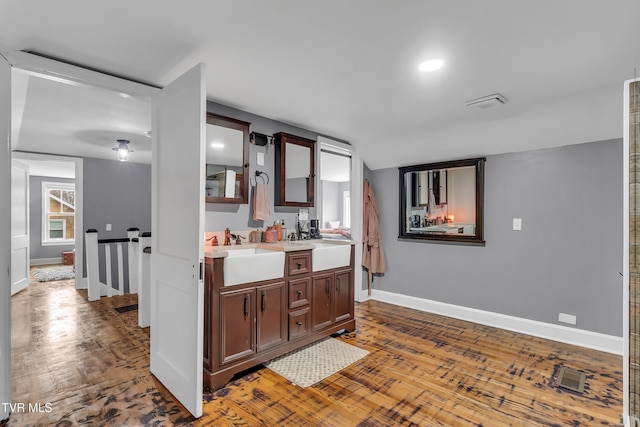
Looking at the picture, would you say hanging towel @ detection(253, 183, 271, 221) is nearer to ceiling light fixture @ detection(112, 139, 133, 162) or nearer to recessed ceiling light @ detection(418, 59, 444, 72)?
recessed ceiling light @ detection(418, 59, 444, 72)

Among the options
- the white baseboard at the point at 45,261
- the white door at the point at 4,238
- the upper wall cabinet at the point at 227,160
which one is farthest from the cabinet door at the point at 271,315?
the white baseboard at the point at 45,261

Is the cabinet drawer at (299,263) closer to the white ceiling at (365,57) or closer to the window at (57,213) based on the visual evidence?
the white ceiling at (365,57)

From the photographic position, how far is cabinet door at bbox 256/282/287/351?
2441 mm

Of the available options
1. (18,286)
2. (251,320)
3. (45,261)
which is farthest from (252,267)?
(45,261)

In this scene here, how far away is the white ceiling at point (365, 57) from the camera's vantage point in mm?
1540

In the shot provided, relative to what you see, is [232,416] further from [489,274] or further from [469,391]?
[489,274]

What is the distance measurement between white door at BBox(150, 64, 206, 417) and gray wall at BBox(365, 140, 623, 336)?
3019mm

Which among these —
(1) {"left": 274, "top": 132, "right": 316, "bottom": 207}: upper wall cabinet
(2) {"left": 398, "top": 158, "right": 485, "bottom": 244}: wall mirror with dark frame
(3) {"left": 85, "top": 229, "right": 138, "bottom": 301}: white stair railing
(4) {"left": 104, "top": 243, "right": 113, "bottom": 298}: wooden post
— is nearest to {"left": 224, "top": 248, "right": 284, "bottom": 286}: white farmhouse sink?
(1) {"left": 274, "top": 132, "right": 316, "bottom": 207}: upper wall cabinet

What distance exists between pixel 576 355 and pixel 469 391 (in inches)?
54.0

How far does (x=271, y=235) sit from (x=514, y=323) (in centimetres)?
274

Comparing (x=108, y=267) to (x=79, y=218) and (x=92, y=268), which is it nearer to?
(x=92, y=268)

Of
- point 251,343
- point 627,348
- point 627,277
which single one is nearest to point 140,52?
point 251,343

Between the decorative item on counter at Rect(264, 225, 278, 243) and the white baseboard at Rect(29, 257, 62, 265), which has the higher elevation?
the decorative item on counter at Rect(264, 225, 278, 243)

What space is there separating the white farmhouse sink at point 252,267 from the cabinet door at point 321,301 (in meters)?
0.45
